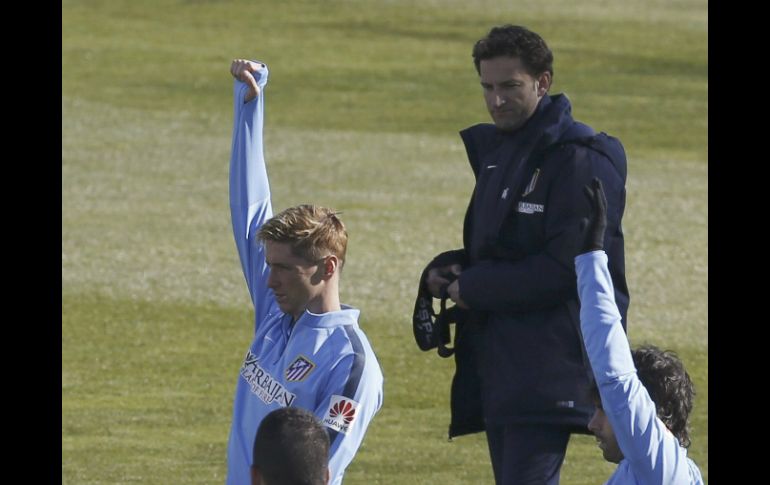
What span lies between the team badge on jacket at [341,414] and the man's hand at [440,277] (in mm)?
1103

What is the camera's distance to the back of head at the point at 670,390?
438 cm

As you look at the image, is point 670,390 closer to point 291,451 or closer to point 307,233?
point 307,233

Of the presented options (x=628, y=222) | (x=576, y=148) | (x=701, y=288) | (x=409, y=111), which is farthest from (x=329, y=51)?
(x=576, y=148)

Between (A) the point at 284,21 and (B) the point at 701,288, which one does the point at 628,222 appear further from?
(A) the point at 284,21

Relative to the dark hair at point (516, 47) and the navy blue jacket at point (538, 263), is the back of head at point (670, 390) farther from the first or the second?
the dark hair at point (516, 47)

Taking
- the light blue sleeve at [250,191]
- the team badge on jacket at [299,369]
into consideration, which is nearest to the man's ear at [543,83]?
the light blue sleeve at [250,191]

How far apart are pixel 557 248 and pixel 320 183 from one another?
14773 millimetres

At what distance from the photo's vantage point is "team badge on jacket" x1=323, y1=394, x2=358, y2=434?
4500 mm

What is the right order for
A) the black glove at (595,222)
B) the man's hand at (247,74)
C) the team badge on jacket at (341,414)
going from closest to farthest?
1. the black glove at (595,222)
2. the team badge on jacket at (341,414)
3. the man's hand at (247,74)

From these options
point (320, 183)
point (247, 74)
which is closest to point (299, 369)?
point (247, 74)

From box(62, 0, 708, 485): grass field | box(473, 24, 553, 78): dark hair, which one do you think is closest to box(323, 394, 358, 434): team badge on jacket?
box(473, 24, 553, 78): dark hair

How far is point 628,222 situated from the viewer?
710 inches

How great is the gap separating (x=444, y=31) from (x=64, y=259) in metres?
19.5

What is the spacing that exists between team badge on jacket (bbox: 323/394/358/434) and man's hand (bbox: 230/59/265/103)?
4.31 feet
